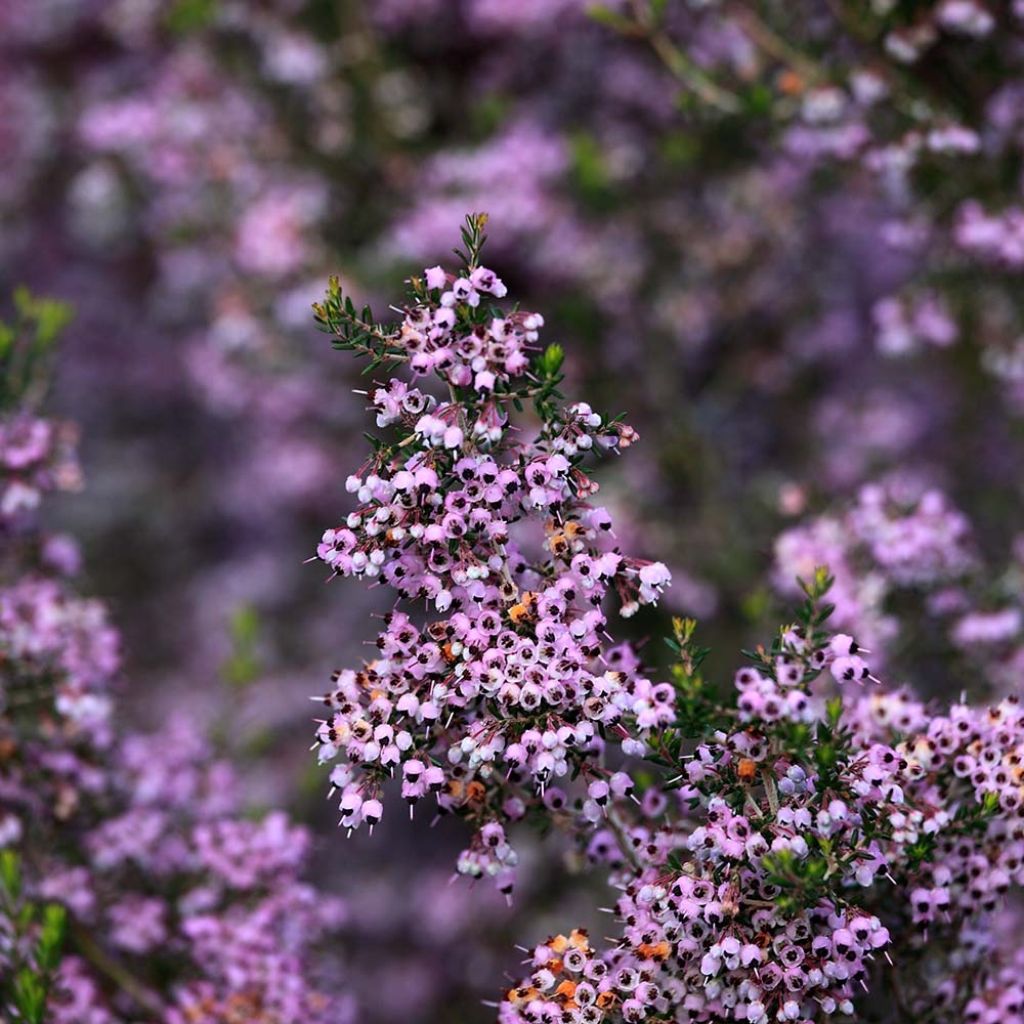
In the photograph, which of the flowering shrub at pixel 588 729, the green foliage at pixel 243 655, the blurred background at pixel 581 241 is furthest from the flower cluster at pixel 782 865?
the green foliage at pixel 243 655

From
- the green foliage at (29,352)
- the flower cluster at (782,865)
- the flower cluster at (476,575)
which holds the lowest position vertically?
the flower cluster at (782,865)

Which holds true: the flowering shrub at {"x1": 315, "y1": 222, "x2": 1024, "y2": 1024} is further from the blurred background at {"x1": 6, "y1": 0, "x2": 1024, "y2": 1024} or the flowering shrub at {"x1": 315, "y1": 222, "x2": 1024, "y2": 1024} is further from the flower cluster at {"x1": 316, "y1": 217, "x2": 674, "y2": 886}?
the blurred background at {"x1": 6, "y1": 0, "x2": 1024, "y2": 1024}

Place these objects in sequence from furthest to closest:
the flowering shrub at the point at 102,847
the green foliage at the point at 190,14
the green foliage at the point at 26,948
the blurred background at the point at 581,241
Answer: the green foliage at the point at 190,14 → the blurred background at the point at 581,241 → the flowering shrub at the point at 102,847 → the green foliage at the point at 26,948

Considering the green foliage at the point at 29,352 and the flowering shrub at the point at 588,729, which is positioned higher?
the green foliage at the point at 29,352

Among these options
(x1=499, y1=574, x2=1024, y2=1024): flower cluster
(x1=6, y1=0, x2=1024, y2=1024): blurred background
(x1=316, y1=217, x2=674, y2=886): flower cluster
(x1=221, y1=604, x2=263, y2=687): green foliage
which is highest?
(x1=6, y1=0, x2=1024, y2=1024): blurred background

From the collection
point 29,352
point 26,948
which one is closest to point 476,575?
point 26,948

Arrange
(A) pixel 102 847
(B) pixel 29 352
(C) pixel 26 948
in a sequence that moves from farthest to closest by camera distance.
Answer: (B) pixel 29 352, (A) pixel 102 847, (C) pixel 26 948

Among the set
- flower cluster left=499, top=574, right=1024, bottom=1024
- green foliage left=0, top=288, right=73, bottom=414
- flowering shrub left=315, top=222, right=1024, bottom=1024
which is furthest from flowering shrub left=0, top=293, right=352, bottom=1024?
flower cluster left=499, top=574, right=1024, bottom=1024

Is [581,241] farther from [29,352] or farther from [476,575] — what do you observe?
[476,575]

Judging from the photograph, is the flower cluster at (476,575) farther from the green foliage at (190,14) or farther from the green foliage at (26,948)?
the green foliage at (190,14)
